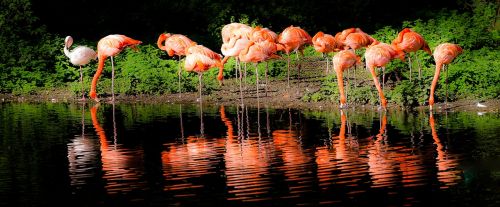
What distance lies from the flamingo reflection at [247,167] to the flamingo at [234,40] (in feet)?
12.0

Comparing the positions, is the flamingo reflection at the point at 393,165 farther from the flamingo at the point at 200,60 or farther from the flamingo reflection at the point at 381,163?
the flamingo at the point at 200,60

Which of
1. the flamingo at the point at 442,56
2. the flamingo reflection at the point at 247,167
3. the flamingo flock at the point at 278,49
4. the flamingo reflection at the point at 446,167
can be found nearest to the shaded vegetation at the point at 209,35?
the flamingo at the point at 442,56

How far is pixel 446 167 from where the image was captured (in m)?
10.5

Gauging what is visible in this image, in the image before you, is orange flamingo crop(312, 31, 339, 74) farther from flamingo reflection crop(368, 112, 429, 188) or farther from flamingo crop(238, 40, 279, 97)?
flamingo reflection crop(368, 112, 429, 188)

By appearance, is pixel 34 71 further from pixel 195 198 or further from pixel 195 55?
pixel 195 198

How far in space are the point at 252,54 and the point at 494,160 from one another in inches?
250

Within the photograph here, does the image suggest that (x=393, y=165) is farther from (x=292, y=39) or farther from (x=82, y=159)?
(x=292, y=39)

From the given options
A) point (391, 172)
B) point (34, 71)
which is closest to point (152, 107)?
point (34, 71)

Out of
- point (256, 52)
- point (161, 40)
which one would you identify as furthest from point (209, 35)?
point (256, 52)

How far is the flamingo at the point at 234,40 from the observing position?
17.1m

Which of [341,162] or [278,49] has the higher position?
[278,49]

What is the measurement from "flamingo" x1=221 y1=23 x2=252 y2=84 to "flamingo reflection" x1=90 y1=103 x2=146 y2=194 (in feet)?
13.4

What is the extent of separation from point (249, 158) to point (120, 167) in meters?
1.33

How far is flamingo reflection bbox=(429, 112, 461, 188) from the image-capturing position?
9.80 meters
